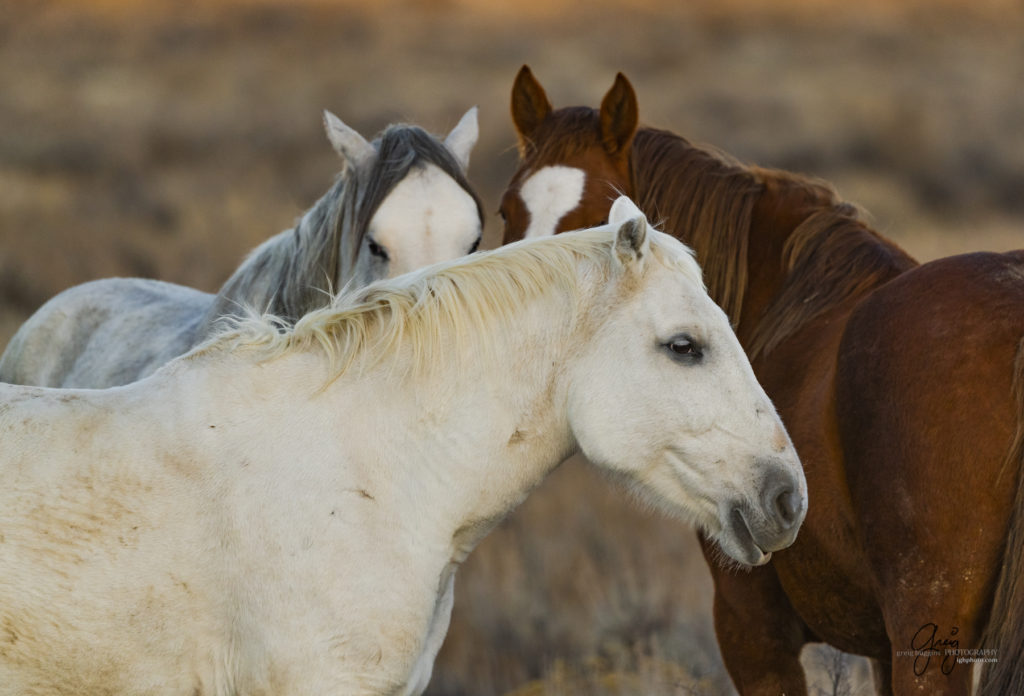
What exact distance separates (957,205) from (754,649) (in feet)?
50.9

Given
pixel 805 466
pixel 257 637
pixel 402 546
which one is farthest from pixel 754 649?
pixel 257 637

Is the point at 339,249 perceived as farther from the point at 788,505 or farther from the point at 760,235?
the point at 788,505

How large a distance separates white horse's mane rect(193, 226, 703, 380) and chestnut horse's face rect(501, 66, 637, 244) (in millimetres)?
1172

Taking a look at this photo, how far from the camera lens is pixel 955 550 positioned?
3.02m

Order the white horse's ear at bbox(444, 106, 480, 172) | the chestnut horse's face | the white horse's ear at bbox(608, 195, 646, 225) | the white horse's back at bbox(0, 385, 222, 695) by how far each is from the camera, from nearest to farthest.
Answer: the white horse's back at bbox(0, 385, 222, 695) → the white horse's ear at bbox(608, 195, 646, 225) → the chestnut horse's face → the white horse's ear at bbox(444, 106, 480, 172)

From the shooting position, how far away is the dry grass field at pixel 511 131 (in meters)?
7.21

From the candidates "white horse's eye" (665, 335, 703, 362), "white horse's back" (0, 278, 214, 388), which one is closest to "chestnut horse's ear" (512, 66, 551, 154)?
"white horse's back" (0, 278, 214, 388)

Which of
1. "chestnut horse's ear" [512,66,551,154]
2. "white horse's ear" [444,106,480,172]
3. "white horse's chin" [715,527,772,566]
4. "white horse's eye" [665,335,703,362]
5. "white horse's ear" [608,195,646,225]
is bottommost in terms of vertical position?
"white horse's chin" [715,527,772,566]

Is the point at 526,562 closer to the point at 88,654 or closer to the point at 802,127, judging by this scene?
the point at 88,654

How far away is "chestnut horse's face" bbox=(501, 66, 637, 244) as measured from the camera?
4090 millimetres

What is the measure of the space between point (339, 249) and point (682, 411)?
183 centimetres

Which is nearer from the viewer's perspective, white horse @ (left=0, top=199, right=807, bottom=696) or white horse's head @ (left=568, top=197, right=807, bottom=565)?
white horse @ (left=0, top=199, right=807, bottom=696)

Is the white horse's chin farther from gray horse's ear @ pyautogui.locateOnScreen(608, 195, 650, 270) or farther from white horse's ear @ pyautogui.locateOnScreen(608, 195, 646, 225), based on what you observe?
white horse's ear @ pyautogui.locateOnScreen(608, 195, 646, 225)
